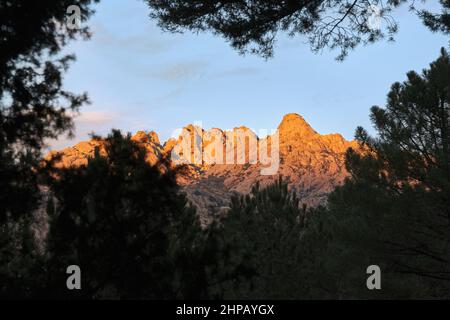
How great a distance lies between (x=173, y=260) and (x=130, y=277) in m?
0.56

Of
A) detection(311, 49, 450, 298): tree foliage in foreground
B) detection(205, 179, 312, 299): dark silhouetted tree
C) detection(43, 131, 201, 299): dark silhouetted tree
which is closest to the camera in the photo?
detection(43, 131, 201, 299): dark silhouetted tree

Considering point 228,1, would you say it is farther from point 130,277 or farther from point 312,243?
point 312,243

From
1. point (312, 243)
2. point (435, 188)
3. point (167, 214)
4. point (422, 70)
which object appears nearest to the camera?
point (167, 214)

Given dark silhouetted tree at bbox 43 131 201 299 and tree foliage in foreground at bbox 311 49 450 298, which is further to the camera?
tree foliage in foreground at bbox 311 49 450 298

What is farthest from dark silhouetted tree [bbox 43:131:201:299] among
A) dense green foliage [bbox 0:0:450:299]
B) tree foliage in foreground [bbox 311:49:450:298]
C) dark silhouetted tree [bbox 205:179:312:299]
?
tree foliage in foreground [bbox 311:49:450:298]

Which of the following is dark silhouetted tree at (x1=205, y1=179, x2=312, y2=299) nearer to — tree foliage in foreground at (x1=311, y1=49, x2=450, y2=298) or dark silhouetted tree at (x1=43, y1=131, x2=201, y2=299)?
tree foliage in foreground at (x1=311, y1=49, x2=450, y2=298)

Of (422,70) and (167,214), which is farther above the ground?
(422,70)

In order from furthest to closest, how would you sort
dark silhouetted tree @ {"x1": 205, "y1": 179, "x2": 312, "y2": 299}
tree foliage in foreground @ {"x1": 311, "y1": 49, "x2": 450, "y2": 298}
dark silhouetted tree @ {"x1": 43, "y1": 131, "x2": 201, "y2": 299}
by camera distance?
dark silhouetted tree @ {"x1": 205, "y1": 179, "x2": 312, "y2": 299}, tree foliage in foreground @ {"x1": 311, "y1": 49, "x2": 450, "y2": 298}, dark silhouetted tree @ {"x1": 43, "y1": 131, "x2": 201, "y2": 299}

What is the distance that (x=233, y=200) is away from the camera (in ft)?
49.1

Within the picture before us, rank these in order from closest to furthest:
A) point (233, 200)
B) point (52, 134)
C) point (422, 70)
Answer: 1. point (52, 134)
2. point (422, 70)
3. point (233, 200)

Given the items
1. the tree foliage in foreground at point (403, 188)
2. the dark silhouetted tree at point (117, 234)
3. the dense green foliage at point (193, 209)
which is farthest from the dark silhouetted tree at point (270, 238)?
the dark silhouetted tree at point (117, 234)

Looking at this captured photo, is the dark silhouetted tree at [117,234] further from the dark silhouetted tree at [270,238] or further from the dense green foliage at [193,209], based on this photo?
the dark silhouetted tree at [270,238]

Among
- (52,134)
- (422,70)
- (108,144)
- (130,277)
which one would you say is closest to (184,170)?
(108,144)

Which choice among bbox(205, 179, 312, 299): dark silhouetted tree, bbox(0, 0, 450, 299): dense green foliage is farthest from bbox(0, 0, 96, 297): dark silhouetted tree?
bbox(205, 179, 312, 299): dark silhouetted tree
